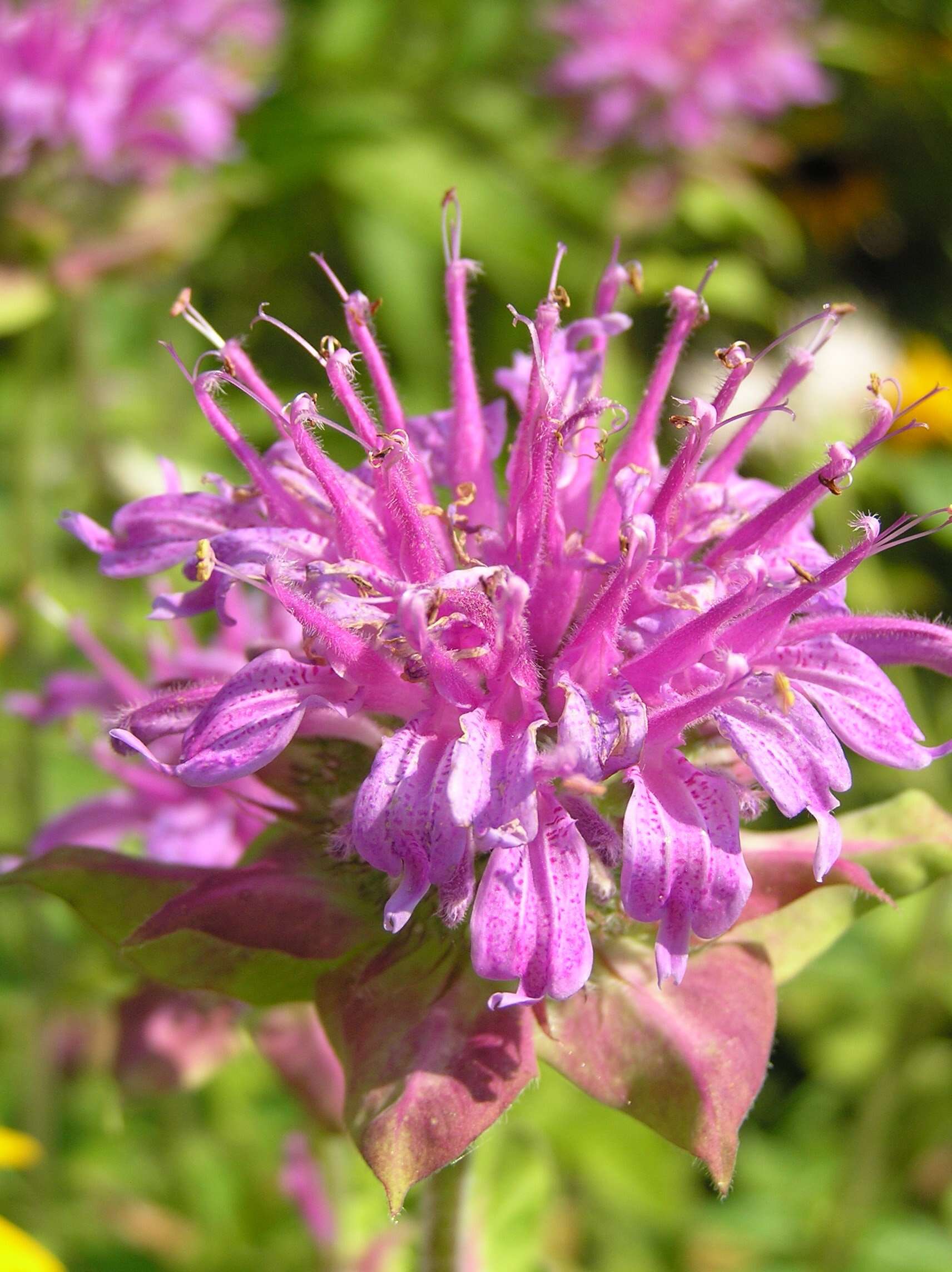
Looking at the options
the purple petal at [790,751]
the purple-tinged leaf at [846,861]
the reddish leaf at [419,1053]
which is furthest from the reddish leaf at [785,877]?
the reddish leaf at [419,1053]

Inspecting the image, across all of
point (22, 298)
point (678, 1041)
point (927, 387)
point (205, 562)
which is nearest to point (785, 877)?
point (678, 1041)

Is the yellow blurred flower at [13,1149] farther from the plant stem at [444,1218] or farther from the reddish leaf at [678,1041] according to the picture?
the reddish leaf at [678,1041]

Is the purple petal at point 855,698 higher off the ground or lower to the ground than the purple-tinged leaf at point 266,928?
higher

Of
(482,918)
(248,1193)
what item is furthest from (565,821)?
(248,1193)

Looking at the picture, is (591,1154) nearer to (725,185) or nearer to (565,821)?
(565,821)

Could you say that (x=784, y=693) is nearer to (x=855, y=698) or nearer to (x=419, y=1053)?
(x=855, y=698)

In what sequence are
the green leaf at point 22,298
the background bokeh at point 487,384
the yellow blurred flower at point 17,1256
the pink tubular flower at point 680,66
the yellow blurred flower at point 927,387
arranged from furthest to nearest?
the pink tubular flower at point 680,66, the yellow blurred flower at point 927,387, the green leaf at point 22,298, the background bokeh at point 487,384, the yellow blurred flower at point 17,1256

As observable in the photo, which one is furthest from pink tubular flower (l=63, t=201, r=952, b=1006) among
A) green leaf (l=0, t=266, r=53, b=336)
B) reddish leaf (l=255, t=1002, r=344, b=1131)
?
green leaf (l=0, t=266, r=53, b=336)
